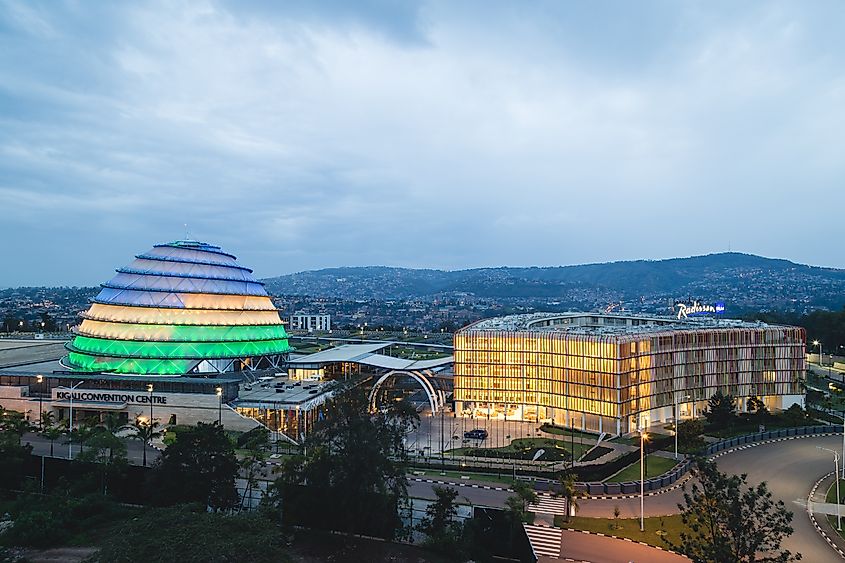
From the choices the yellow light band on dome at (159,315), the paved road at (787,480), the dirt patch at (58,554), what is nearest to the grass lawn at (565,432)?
the paved road at (787,480)

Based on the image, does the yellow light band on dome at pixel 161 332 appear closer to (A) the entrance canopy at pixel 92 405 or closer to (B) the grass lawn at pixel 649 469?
(A) the entrance canopy at pixel 92 405

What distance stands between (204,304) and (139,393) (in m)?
14.9

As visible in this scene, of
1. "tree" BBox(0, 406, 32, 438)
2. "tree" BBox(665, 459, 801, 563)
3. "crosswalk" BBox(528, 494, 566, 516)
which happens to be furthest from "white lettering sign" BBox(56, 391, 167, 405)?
"tree" BBox(665, 459, 801, 563)

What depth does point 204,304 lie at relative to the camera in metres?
81.8

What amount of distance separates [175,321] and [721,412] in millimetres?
73868

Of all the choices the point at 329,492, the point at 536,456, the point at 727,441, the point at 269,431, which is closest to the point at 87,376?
the point at 269,431

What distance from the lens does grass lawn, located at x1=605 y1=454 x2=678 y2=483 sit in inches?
2169

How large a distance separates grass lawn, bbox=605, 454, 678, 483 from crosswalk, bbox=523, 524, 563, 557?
47.4ft

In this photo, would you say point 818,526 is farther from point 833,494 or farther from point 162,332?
point 162,332

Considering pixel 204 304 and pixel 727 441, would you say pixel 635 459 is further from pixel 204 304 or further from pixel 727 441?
pixel 204 304

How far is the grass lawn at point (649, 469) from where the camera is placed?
181 feet

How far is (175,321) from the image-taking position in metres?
80.0

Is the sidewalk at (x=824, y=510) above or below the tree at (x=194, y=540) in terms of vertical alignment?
below

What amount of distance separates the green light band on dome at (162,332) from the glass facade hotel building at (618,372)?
109ft
